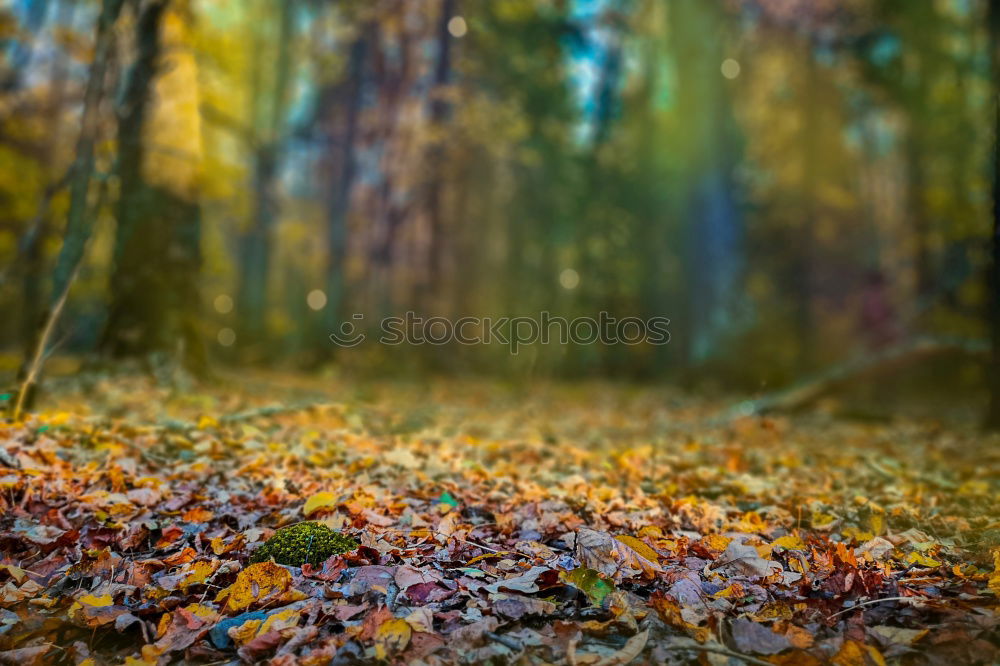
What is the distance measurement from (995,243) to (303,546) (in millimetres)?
6328

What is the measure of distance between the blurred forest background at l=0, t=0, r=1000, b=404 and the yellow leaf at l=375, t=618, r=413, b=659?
25.7 ft

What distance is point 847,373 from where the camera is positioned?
743 centimetres

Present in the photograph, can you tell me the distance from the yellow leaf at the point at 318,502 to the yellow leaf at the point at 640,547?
1386 mm

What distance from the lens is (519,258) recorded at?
1495 centimetres

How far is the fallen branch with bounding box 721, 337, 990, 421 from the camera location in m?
7.18

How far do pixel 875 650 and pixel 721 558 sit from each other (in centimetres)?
72

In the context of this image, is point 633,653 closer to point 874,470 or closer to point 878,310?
point 874,470

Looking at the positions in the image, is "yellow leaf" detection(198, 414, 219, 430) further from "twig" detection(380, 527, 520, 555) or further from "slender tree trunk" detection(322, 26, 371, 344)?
"slender tree trunk" detection(322, 26, 371, 344)

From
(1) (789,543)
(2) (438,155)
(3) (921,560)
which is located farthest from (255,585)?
(2) (438,155)

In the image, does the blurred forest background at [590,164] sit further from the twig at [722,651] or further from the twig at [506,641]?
the twig at [722,651]

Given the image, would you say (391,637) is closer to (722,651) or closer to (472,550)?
(472,550)

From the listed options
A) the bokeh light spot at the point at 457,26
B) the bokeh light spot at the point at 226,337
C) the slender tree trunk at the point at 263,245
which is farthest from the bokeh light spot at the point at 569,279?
the bokeh light spot at the point at 226,337

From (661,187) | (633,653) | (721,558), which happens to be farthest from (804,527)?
(661,187)

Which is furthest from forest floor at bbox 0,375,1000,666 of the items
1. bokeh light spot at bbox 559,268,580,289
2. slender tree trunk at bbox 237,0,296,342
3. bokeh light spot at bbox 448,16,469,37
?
bokeh light spot at bbox 448,16,469,37
